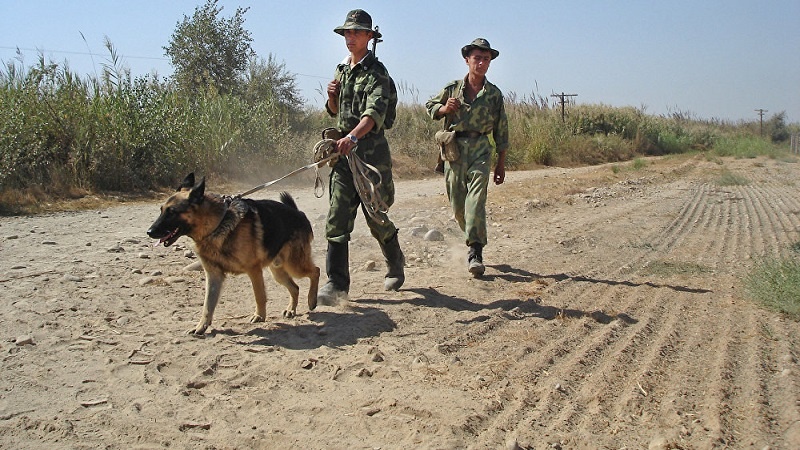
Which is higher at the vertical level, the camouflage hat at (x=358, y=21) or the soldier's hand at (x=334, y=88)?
the camouflage hat at (x=358, y=21)

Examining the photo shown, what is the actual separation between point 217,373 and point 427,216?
245 inches

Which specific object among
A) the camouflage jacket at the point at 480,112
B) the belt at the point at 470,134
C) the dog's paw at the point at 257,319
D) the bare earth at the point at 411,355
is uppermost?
the camouflage jacket at the point at 480,112

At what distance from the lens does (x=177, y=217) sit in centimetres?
481

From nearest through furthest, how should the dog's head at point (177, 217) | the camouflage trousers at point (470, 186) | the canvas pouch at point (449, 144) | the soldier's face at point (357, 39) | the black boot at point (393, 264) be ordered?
1. the dog's head at point (177, 217)
2. the soldier's face at point (357, 39)
3. the black boot at point (393, 264)
4. the camouflage trousers at point (470, 186)
5. the canvas pouch at point (449, 144)

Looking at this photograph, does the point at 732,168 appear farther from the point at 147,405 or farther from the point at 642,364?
the point at 147,405

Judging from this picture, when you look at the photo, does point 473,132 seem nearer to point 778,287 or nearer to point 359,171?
point 359,171

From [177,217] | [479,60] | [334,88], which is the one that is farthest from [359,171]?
[479,60]

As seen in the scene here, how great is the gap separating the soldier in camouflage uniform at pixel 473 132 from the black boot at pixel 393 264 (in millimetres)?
845

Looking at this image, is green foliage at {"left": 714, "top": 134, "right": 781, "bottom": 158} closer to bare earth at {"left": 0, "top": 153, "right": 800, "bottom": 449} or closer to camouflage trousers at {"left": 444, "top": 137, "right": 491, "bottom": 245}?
bare earth at {"left": 0, "top": 153, "right": 800, "bottom": 449}

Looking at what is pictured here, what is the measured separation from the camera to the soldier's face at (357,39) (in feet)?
18.0

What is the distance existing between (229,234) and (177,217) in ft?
1.24

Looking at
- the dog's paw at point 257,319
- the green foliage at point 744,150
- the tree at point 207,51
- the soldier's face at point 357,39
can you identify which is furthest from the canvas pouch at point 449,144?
the green foliage at point 744,150

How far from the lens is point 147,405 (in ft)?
12.4

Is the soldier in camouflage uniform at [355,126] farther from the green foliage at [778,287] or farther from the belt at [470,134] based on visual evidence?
the green foliage at [778,287]
